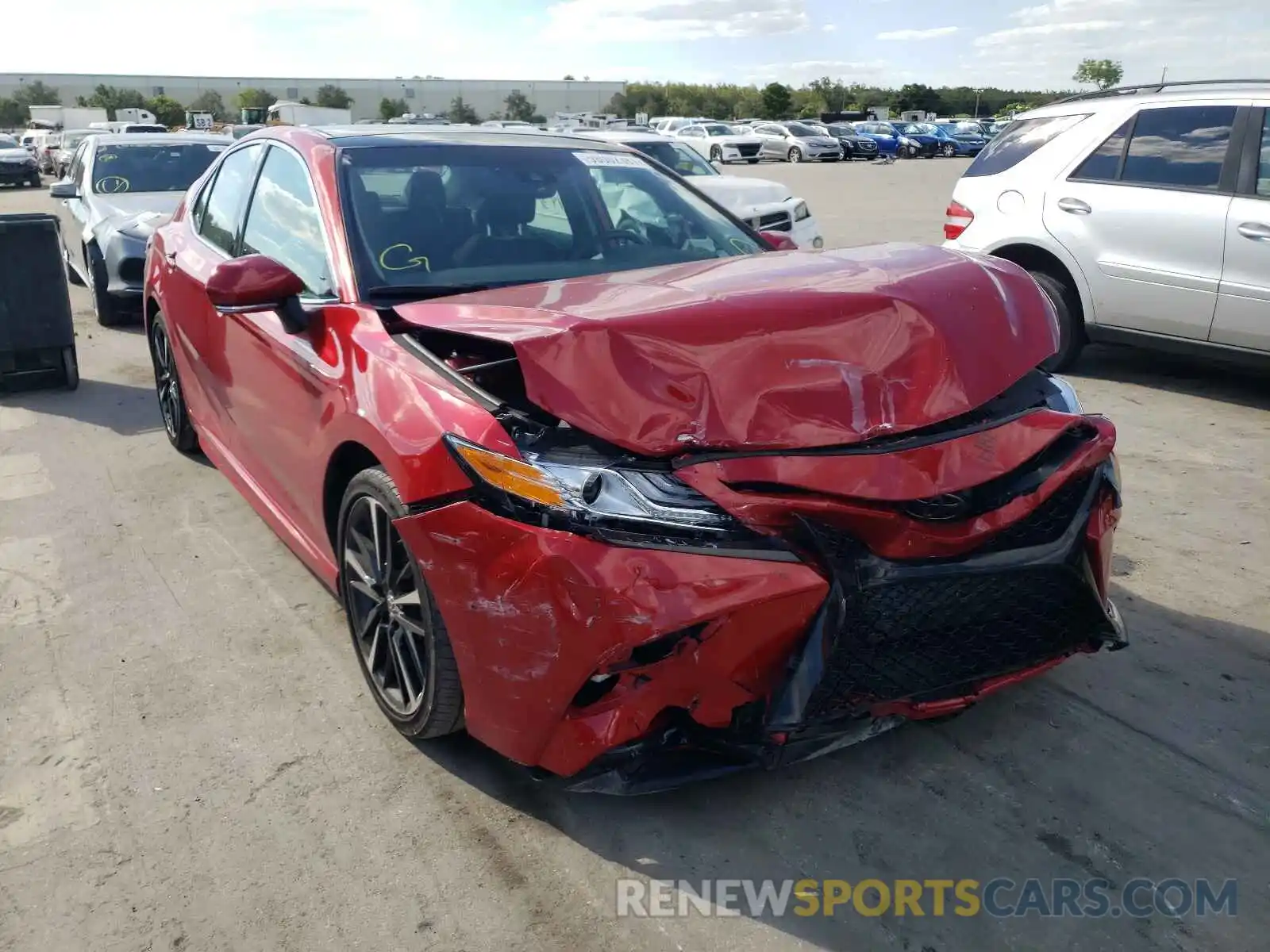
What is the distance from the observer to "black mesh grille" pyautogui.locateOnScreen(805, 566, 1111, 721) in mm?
2369

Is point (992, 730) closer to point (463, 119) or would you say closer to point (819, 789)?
point (819, 789)

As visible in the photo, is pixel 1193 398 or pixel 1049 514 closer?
pixel 1049 514

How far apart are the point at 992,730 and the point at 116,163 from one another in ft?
34.6

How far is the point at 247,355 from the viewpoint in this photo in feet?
12.8

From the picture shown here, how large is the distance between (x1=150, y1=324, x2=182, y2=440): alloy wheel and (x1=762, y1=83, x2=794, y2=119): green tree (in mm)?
79770

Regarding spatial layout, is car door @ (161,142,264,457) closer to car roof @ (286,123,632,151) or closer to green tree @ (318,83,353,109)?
car roof @ (286,123,632,151)

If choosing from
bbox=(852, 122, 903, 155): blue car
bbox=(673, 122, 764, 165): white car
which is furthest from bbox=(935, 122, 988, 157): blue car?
bbox=(673, 122, 764, 165): white car

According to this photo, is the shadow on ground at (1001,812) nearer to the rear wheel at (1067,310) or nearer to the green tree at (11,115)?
the rear wheel at (1067,310)

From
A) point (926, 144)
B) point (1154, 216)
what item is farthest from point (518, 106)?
point (1154, 216)

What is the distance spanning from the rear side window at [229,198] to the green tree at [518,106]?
90.3 m

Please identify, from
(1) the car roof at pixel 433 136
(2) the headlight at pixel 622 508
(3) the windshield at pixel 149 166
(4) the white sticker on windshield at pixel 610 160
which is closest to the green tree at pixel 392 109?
(3) the windshield at pixel 149 166

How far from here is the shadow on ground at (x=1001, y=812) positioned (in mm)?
2352

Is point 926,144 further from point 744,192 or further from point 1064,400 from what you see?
point 1064,400

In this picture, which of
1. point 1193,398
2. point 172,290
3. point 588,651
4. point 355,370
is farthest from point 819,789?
point 1193,398
